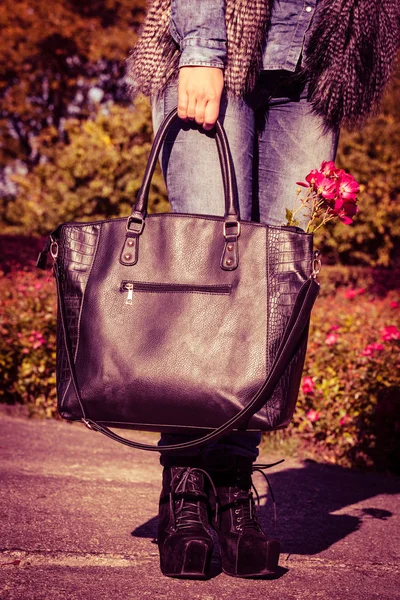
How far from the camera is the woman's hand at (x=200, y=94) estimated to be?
6.64 feet

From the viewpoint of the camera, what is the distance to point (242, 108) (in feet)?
7.11

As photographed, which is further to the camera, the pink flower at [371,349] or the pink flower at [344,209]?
the pink flower at [371,349]

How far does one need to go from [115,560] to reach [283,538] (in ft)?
2.20

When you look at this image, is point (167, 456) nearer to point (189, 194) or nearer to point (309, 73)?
point (189, 194)

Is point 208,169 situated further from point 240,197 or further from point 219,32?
point 219,32

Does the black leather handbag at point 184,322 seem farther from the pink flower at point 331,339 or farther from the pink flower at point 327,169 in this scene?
the pink flower at point 331,339

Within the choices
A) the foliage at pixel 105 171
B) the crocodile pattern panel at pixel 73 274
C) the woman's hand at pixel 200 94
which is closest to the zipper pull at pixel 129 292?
the crocodile pattern panel at pixel 73 274

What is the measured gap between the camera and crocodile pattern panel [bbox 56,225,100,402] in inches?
79.0

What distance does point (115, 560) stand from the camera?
210 centimetres

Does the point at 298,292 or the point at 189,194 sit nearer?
the point at 298,292

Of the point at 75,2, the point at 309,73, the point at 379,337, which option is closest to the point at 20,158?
the point at 75,2

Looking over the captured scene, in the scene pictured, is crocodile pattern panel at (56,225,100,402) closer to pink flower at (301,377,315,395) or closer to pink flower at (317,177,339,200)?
pink flower at (317,177,339,200)

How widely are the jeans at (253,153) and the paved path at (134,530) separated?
1.23 feet

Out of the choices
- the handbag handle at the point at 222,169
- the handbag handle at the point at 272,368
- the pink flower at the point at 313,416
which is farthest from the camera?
the pink flower at the point at 313,416
